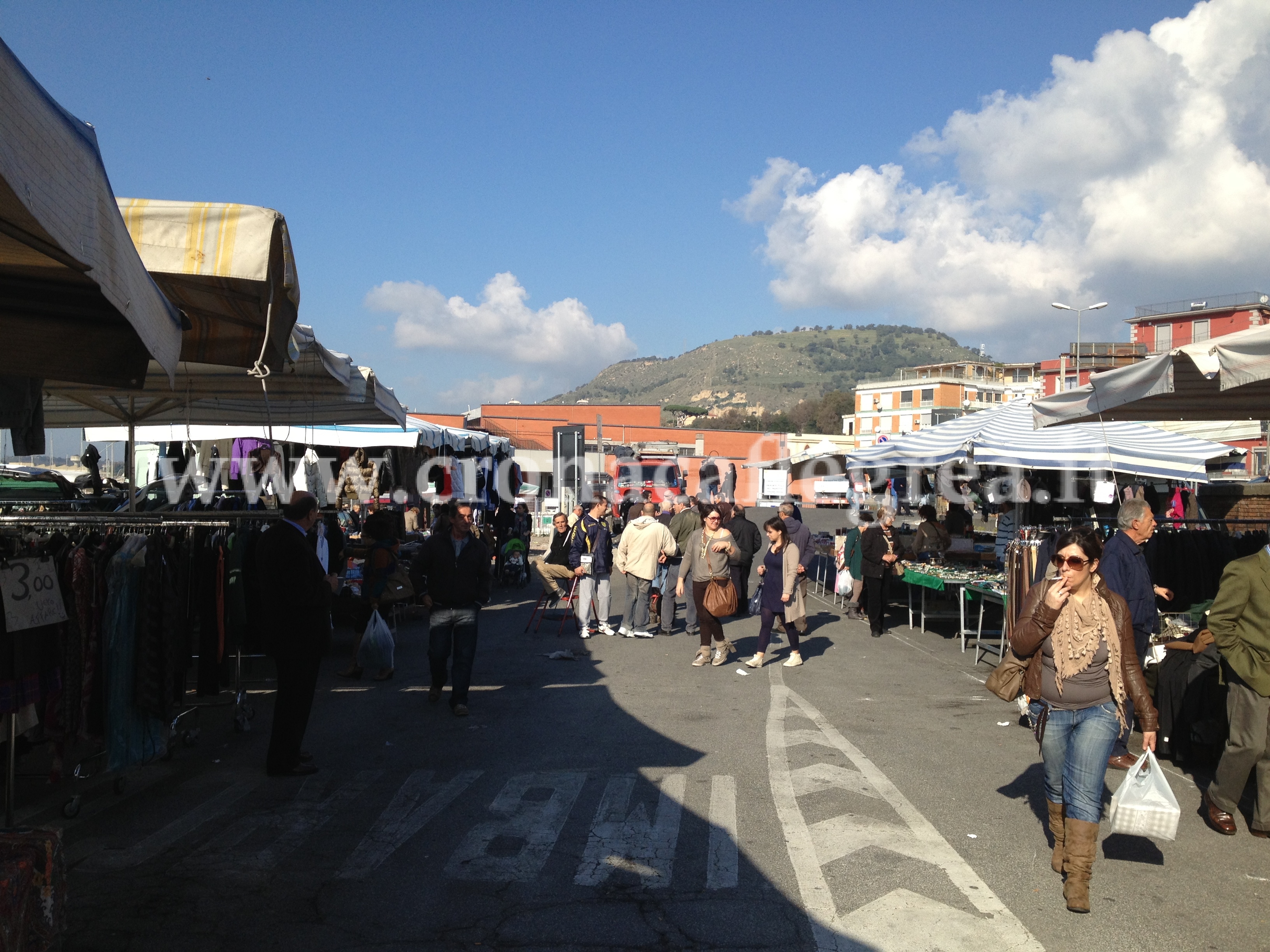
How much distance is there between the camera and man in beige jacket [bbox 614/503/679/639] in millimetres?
13133

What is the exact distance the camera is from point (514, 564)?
18.8m

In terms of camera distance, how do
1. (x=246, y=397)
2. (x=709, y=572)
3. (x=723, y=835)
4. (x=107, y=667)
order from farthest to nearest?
1. (x=709, y=572)
2. (x=246, y=397)
3. (x=107, y=667)
4. (x=723, y=835)

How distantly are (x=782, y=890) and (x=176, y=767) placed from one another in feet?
15.3

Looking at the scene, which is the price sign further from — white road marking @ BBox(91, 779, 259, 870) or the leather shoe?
the leather shoe

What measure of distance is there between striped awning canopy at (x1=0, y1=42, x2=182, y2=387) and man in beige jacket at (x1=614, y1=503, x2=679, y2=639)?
8204 millimetres

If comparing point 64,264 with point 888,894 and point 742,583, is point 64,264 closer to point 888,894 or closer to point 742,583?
point 888,894

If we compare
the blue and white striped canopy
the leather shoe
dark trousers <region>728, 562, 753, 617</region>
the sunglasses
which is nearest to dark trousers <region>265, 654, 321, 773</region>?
the sunglasses

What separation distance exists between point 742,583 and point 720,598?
3.98m

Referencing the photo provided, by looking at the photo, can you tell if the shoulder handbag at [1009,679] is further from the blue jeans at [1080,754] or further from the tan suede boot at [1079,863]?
the tan suede boot at [1079,863]

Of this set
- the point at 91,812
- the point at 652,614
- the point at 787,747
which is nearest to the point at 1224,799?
the point at 787,747

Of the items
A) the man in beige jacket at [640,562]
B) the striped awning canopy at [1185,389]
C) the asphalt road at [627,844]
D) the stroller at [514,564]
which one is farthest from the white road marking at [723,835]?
the stroller at [514,564]

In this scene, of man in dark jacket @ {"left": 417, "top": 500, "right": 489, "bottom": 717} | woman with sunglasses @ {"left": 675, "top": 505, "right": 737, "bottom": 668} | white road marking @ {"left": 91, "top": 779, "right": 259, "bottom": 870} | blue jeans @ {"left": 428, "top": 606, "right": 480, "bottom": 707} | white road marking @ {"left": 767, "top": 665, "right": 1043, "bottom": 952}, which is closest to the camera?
white road marking @ {"left": 767, "top": 665, "right": 1043, "bottom": 952}

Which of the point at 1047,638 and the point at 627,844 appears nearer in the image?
the point at 1047,638

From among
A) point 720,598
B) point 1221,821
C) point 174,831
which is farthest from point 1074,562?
point 720,598
